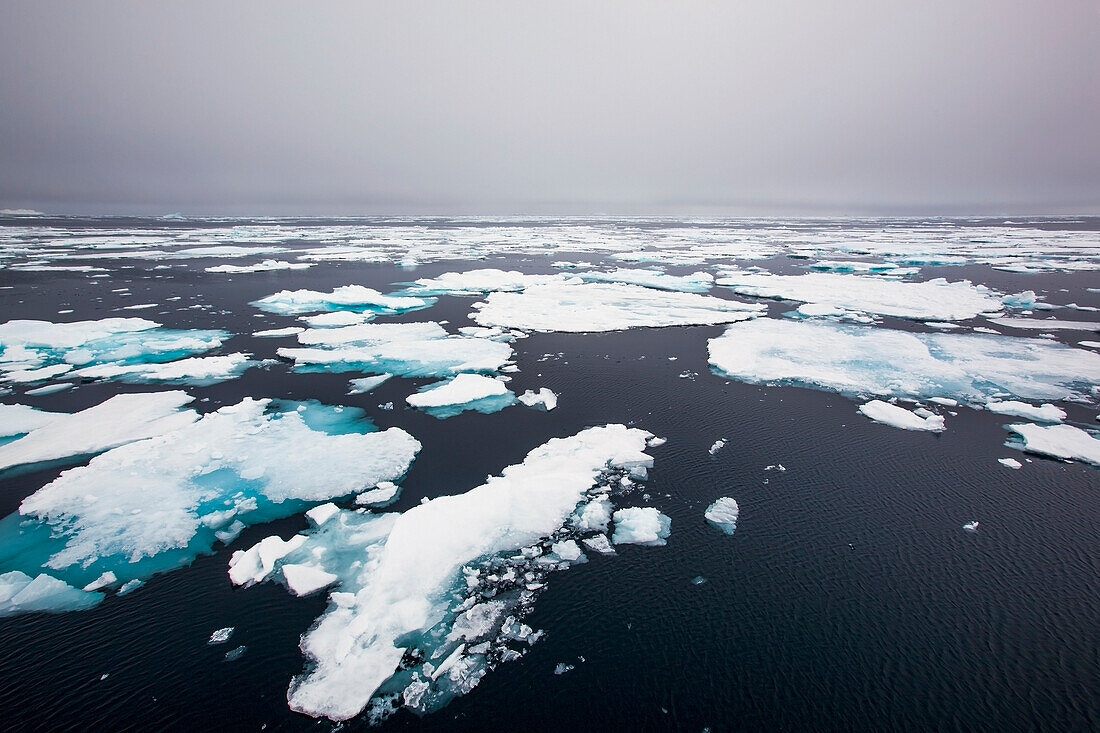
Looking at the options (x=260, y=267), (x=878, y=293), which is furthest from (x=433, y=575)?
(x=260, y=267)

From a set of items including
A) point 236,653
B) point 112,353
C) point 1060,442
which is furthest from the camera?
point 112,353

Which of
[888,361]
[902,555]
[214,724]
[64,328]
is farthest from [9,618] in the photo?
[888,361]

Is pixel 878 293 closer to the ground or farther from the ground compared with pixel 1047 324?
farther from the ground

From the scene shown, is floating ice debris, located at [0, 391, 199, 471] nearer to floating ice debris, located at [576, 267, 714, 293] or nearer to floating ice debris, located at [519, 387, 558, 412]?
floating ice debris, located at [519, 387, 558, 412]

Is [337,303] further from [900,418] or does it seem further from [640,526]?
[900,418]

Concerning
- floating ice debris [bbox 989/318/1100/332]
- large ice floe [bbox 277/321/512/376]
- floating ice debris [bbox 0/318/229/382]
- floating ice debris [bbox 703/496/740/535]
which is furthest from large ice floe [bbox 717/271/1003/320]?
floating ice debris [bbox 0/318/229/382]

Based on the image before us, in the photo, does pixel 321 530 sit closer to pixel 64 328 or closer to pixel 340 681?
pixel 340 681
